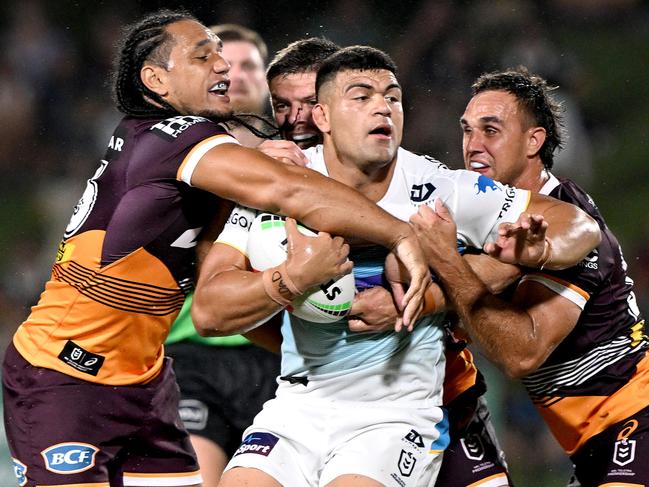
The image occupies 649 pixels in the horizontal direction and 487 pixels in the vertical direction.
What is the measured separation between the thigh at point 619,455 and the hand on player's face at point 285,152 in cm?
161

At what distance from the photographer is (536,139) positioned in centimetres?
482

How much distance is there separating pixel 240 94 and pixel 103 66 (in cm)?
369

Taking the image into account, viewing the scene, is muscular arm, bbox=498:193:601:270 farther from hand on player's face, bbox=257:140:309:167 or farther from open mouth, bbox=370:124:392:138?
hand on player's face, bbox=257:140:309:167

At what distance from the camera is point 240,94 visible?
6.17m

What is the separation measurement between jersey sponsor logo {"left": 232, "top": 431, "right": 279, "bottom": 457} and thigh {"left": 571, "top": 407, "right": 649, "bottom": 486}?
1321 millimetres

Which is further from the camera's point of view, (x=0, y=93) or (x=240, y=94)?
(x=0, y=93)

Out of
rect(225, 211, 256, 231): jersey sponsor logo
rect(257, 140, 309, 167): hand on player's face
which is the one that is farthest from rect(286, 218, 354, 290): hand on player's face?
rect(257, 140, 309, 167): hand on player's face

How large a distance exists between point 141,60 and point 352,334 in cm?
149

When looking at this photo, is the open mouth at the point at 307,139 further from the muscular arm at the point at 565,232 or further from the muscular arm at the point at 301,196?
the muscular arm at the point at 565,232

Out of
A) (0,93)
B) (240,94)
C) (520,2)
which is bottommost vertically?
(0,93)

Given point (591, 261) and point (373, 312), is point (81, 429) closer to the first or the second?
point (373, 312)

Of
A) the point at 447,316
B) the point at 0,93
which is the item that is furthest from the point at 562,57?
the point at 447,316

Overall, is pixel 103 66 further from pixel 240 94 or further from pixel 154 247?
pixel 154 247

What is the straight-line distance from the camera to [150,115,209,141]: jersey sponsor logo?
4.04 m
